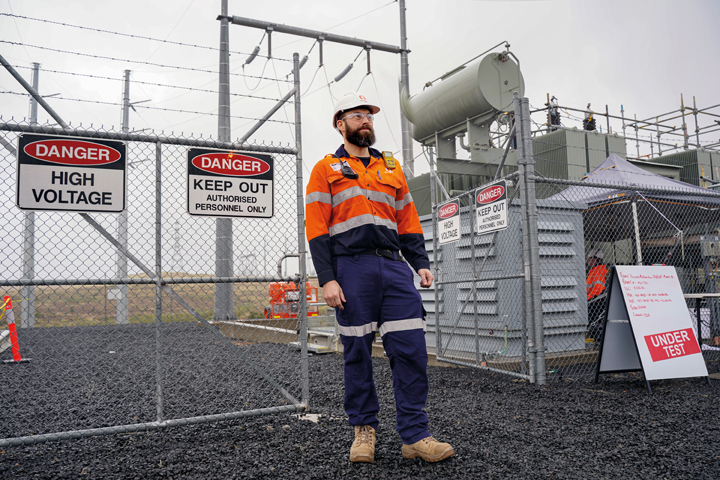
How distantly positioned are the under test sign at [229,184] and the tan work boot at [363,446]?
1.98m

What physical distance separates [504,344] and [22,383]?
21.2 ft

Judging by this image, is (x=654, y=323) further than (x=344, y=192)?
Yes

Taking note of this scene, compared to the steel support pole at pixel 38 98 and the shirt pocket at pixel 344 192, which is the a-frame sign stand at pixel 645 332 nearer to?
the shirt pocket at pixel 344 192

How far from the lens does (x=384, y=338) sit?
3.19 metres

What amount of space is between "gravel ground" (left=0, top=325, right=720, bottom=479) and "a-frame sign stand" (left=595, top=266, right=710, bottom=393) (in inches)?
9.6

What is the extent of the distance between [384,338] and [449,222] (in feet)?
13.8

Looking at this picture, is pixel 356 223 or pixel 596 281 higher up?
pixel 356 223

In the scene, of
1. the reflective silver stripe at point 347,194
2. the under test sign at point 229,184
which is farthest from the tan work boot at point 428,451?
the under test sign at point 229,184

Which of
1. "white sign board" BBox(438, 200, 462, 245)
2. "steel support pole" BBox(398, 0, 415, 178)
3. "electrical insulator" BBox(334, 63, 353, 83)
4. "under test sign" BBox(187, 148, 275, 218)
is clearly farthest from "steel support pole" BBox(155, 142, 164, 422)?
"electrical insulator" BBox(334, 63, 353, 83)

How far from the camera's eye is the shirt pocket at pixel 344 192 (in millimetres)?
3262

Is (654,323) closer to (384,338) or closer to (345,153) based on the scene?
(384,338)

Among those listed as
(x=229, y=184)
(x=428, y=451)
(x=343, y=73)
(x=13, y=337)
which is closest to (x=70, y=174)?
(x=229, y=184)

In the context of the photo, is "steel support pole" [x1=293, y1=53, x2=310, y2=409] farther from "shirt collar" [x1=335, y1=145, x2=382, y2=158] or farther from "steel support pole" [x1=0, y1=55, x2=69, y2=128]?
"steel support pole" [x1=0, y1=55, x2=69, y2=128]

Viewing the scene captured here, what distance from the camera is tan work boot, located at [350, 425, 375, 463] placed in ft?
9.86
